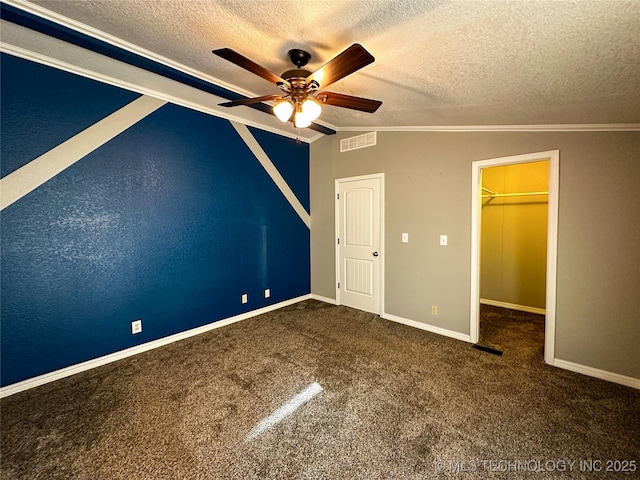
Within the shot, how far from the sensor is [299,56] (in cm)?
201

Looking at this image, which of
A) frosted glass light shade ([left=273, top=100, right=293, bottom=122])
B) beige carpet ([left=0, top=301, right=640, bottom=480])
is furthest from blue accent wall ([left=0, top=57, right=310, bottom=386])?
frosted glass light shade ([left=273, top=100, right=293, bottom=122])

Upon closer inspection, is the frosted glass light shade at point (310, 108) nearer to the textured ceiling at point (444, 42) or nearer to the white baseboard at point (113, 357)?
the textured ceiling at point (444, 42)

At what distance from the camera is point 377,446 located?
1639 millimetres

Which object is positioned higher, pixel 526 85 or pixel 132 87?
pixel 132 87

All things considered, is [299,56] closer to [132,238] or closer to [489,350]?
[132,238]

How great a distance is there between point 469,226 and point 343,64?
2365 millimetres

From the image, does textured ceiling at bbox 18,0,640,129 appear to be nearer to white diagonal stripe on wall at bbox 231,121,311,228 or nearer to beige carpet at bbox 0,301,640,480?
white diagonal stripe on wall at bbox 231,121,311,228

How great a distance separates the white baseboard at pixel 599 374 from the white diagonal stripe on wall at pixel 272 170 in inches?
147

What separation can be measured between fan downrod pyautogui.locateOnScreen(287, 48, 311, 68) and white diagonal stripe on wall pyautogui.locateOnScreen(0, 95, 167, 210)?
1877 millimetres

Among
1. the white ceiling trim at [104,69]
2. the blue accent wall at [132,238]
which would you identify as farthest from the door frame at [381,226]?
the white ceiling trim at [104,69]

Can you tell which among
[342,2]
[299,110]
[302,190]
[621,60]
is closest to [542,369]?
[621,60]

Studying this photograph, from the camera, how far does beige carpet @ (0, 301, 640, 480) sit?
1.51 m

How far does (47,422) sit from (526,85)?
422cm

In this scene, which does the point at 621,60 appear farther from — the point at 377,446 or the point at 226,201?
the point at 226,201
